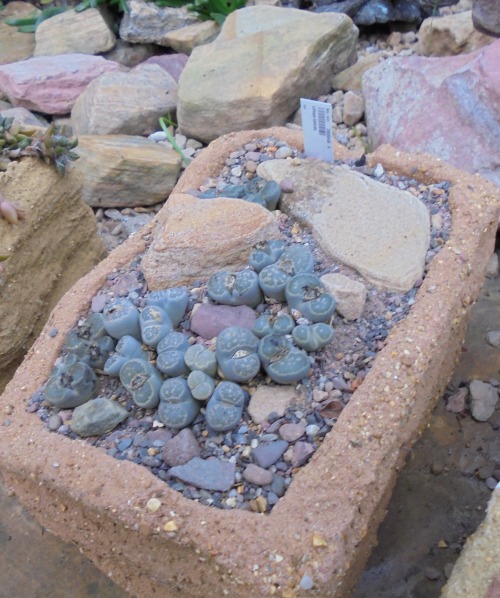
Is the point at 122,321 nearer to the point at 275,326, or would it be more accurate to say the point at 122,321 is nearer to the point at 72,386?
the point at 72,386

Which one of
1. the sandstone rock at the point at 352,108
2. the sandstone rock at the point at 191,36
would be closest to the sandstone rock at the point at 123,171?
the sandstone rock at the point at 352,108

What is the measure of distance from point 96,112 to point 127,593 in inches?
98.8

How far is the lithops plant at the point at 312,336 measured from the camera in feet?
5.57

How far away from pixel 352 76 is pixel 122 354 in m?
2.54

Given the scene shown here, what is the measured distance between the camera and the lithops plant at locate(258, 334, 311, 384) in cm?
164

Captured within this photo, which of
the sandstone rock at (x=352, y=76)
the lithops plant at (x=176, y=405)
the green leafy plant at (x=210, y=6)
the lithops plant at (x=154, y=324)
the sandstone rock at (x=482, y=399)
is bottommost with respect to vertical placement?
the sandstone rock at (x=482, y=399)

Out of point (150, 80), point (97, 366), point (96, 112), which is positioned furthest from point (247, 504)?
point (150, 80)

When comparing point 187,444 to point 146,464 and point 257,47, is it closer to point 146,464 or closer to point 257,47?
point 146,464

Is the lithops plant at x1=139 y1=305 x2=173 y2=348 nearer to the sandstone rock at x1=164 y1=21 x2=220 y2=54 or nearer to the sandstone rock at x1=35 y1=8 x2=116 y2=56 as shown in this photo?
the sandstone rock at x1=164 y1=21 x2=220 y2=54

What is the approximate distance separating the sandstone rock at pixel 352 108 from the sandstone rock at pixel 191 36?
4.30 ft

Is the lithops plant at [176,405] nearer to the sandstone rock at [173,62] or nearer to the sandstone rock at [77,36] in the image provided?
the sandstone rock at [173,62]

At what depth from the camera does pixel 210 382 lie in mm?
1663

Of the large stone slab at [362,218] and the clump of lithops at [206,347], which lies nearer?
the clump of lithops at [206,347]

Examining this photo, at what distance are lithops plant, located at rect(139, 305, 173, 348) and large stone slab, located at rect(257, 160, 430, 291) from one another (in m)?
0.56
